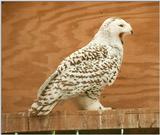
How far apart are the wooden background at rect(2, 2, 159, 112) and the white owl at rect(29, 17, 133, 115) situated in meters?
0.32

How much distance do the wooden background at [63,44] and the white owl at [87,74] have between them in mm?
322

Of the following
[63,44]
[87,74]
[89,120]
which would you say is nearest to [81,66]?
[87,74]

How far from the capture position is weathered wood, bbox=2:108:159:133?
4.67ft

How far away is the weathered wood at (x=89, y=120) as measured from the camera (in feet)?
4.67

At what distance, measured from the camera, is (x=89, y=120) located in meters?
1.42

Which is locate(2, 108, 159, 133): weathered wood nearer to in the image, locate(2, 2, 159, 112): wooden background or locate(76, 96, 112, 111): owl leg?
locate(76, 96, 112, 111): owl leg

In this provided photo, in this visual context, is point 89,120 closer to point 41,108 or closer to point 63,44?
point 41,108

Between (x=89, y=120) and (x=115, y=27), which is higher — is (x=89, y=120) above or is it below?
below

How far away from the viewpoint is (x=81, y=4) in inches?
71.6

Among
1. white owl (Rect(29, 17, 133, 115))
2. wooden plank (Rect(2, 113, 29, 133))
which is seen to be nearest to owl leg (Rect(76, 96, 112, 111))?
white owl (Rect(29, 17, 133, 115))

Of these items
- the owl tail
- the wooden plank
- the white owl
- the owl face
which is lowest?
the wooden plank

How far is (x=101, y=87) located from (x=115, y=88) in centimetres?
35

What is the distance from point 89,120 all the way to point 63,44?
1.44ft

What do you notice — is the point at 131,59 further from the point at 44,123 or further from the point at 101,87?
the point at 44,123
